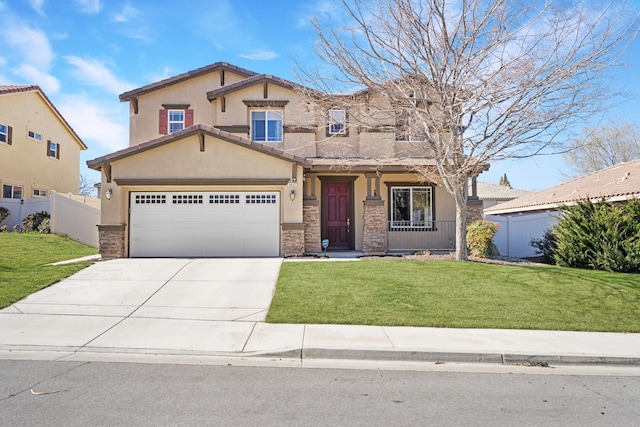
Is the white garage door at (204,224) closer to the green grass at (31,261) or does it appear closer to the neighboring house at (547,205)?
the green grass at (31,261)

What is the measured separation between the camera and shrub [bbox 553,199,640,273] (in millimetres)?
11195

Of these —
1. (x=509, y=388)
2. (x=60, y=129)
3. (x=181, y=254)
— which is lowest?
(x=509, y=388)

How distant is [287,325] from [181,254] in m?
7.71

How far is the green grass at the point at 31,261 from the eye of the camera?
9.20 m

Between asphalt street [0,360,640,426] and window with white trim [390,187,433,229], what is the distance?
11598mm

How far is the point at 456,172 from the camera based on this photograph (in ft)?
38.6

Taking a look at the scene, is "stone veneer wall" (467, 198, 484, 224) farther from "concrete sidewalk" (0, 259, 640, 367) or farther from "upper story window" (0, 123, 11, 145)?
"upper story window" (0, 123, 11, 145)

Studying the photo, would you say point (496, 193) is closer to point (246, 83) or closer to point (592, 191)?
point (592, 191)

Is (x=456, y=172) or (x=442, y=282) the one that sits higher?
(x=456, y=172)

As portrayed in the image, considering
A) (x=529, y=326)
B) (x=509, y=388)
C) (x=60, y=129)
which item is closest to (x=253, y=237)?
(x=529, y=326)

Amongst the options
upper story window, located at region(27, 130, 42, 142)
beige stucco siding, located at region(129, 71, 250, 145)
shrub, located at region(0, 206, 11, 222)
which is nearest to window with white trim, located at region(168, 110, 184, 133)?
beige stucco siding, located at region(129, 71, 250, 145)

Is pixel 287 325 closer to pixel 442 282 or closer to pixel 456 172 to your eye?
pixel 442 282

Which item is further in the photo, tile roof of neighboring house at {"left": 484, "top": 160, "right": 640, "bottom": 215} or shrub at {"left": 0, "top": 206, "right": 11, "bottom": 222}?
shrub at {"left": 0, "top": 206, "right": 11, "bottom": 222}

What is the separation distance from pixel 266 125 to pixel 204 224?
5.55 m
